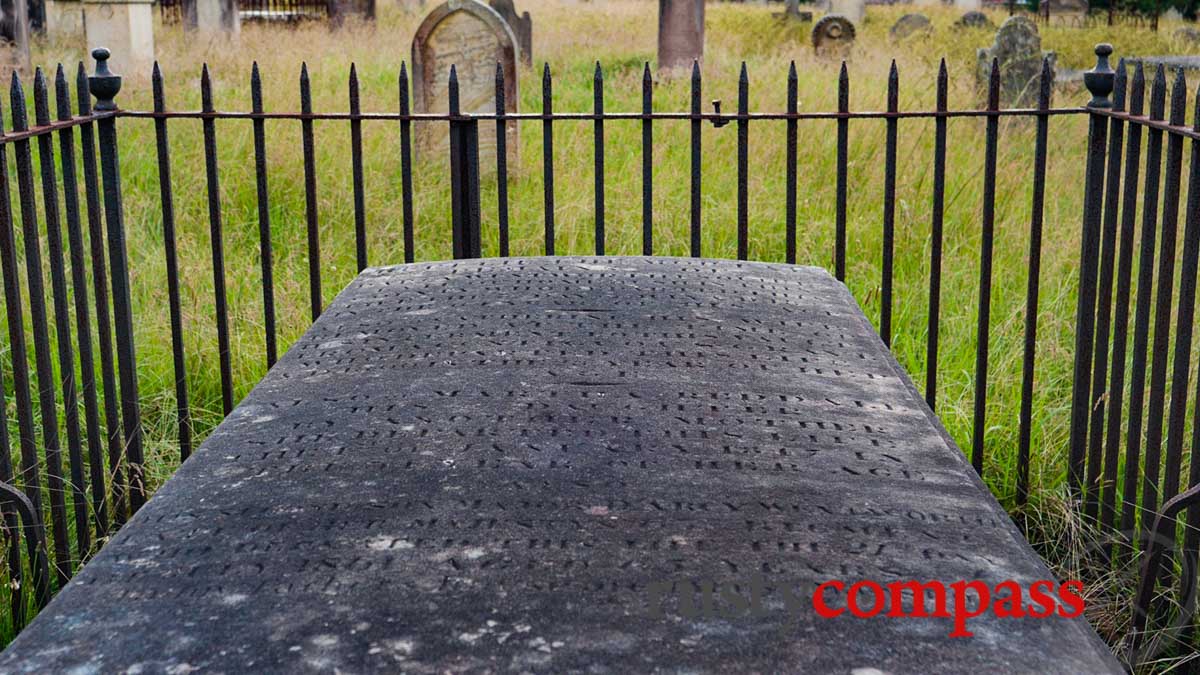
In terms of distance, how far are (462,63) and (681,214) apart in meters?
1.80

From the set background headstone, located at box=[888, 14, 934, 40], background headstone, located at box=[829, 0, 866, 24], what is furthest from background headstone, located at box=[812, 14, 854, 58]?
background headstone, located at box=[829, 0, 866, 24]

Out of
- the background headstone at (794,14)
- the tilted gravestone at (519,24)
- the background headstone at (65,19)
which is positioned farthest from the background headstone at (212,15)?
the background headstone at (794,14)

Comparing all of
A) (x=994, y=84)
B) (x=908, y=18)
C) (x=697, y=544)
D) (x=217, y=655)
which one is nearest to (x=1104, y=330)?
(x=994, y=84)

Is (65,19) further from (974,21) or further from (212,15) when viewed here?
(974,21)

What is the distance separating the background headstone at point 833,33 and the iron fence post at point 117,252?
12117 millimetres

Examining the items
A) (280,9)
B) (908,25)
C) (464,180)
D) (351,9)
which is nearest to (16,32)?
(351,9)

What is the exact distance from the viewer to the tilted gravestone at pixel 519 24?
1141cm

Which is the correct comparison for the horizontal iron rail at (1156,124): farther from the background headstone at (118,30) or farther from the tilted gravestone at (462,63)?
the background headstone at (118,30)

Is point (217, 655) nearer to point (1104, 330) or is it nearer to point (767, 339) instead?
point (767, 339)

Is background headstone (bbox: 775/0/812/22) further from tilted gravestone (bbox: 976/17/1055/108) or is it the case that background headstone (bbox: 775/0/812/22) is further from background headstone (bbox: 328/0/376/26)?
tilted gravestone (bbox: 976/17/1055/108)

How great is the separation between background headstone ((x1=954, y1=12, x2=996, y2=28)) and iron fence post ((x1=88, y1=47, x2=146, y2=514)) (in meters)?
16.5

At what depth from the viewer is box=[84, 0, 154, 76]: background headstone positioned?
1077cm

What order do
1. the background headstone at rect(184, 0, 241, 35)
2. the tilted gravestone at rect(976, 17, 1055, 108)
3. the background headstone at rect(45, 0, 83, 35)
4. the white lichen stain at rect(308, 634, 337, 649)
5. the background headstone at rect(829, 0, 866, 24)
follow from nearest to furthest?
the white lichen stain at rect(308, 634, 337, 649)
the tilted gravestone at rect(976, 17, 1055, 108)
the background headstone at rect(45, 0, 83, 35)
the background headstone at rect(184, 0, 241, 35)
the background headstone at rect(829, 0, 866, 24)

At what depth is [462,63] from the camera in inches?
274
